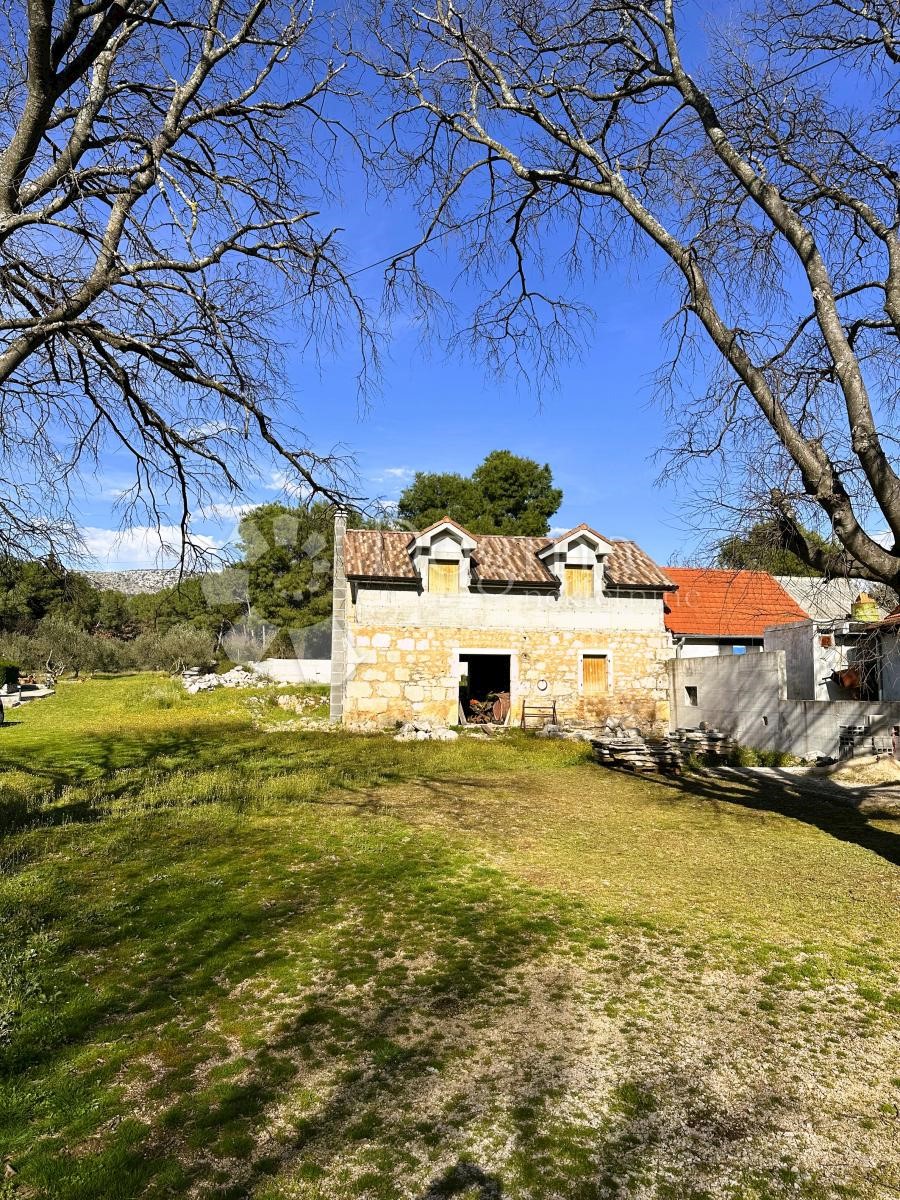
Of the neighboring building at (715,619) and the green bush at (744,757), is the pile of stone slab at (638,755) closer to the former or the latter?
the green bush at (744,757)

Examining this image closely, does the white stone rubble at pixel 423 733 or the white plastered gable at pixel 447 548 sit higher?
the white plastered gable at pixel 447 548

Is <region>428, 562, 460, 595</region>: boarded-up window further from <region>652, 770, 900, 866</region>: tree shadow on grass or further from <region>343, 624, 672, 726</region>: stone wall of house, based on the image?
<region>652, 770, 900, 866</region>: tree shadow on grass

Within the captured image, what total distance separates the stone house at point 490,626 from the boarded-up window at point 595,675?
0.03 m

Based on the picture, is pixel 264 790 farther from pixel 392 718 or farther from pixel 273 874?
pixel 392 718

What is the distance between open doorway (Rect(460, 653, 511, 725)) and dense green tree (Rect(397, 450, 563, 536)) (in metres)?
16.7

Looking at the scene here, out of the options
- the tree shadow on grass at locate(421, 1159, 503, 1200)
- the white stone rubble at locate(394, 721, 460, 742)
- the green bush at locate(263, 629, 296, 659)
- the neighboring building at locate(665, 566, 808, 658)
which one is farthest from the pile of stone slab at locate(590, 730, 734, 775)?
the green bush at locate(263, 629, 296, 659)

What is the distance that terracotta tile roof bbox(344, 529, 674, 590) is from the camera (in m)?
20.4

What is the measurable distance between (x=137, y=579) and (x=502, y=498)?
3696cm

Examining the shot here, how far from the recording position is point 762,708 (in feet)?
58.3

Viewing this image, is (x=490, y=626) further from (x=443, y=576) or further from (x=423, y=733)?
(x=423, y=733)

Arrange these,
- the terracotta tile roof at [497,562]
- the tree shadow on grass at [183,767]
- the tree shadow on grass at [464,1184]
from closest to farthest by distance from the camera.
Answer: the tree shadow on grass at [464,1184]
the tree shadow on grass at [183,767]
the terracotta tile roof at [497,562]

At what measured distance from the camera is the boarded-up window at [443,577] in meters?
20.7

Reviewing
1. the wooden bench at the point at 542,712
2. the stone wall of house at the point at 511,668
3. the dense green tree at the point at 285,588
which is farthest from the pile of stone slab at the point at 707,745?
the dense green tree at the point at 285,588

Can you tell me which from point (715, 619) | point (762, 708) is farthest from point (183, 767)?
point (715, 619)
